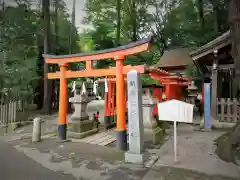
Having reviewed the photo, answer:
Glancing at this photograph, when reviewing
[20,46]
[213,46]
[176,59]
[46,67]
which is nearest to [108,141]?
[213,46]

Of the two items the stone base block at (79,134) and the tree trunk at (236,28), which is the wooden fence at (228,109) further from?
the stone base block at (79,134)

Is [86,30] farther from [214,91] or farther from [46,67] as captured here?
[214,91]

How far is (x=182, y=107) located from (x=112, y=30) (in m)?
21.3

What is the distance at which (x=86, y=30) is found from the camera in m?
27.5

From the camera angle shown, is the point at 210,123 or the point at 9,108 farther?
the point at 9,108

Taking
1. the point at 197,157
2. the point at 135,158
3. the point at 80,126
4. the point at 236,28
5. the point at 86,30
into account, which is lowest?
the point at 197,157

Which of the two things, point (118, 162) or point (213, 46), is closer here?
point (118, 162)

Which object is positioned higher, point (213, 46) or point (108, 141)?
point (213, 46)

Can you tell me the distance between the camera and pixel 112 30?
26.0 metres

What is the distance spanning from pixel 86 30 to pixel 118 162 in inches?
937

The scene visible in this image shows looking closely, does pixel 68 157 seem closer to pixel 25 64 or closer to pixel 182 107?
pixel 182 107

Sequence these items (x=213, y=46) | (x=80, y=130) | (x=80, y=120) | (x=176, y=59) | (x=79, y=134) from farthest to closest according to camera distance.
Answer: (x=176, y=59)
(x=213, y=46)
(x=80, y=120)
(x=80, y=130)
(x=79, y=134)

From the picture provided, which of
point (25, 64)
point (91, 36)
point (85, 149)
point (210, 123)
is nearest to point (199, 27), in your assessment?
point (210, 123)

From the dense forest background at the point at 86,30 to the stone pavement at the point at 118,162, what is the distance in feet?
26.2
